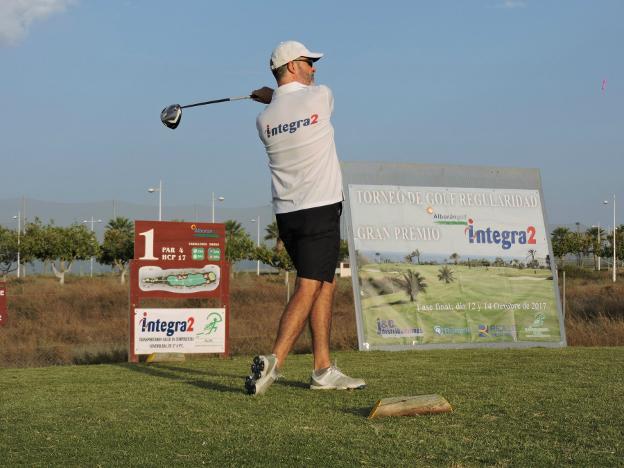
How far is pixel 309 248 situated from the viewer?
4.88 m

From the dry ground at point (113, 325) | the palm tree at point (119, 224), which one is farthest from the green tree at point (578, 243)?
the dry ground at point (113, 325)

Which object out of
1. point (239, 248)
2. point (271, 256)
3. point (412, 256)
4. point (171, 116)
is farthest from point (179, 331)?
point (239, 248)

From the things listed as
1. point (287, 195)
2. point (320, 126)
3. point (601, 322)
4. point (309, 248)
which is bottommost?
point (601, 322)

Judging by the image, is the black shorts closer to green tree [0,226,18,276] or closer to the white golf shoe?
the white golf shoe

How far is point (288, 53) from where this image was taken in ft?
→ 16.7

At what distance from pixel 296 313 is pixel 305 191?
729 mm

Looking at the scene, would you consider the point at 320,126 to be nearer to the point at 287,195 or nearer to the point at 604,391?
the point at 287,195

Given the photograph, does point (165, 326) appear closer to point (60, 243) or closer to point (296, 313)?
point (296, 313)

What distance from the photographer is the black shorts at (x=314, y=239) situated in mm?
4867

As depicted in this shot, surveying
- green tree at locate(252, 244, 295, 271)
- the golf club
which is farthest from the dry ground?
green tree at locate(252, 244, 295, 271)

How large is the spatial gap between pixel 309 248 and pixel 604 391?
72.0 inches

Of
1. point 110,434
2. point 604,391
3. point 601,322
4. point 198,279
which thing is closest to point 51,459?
point 110,434

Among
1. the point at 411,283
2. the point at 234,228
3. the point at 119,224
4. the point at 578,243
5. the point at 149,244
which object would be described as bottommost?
the point at 411,283

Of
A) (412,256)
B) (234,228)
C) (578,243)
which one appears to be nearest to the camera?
(412,256)
